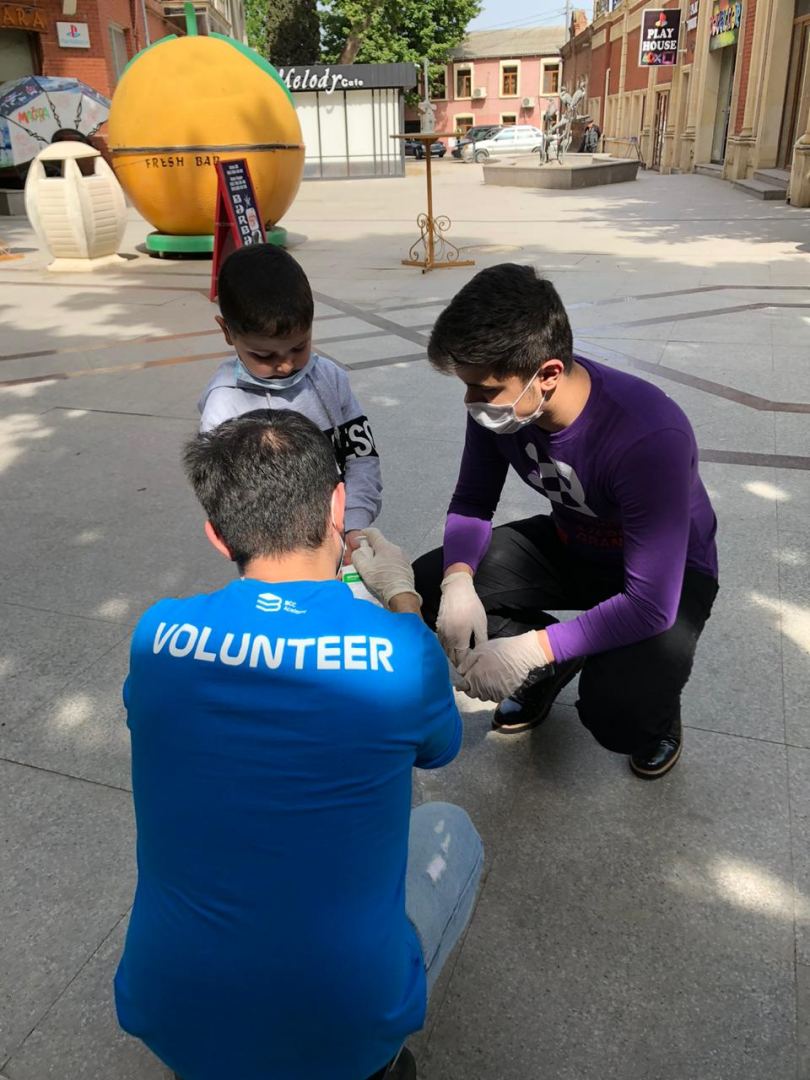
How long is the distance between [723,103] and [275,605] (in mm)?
28140

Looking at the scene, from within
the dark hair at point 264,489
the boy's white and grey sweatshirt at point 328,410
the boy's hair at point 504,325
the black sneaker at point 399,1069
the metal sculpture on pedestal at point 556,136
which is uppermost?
the metal sculpture on pedestal at point 556,136

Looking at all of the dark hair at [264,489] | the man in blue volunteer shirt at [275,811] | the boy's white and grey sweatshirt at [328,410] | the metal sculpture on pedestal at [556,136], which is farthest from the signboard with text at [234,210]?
the metal sculpture on pedestal at [556,136]

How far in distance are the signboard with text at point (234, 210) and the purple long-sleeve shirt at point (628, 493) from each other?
6.22 metres

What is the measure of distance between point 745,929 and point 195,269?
34.4ft

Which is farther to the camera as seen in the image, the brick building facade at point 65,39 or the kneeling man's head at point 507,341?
the brick building facade at point 65,39

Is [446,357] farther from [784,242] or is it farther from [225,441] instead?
[784,242]

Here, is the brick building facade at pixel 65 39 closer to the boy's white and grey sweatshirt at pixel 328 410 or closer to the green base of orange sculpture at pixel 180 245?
the green base of orange sculpture at pixel 180 245

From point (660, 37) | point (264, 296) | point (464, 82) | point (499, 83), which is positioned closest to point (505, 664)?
point (264, 296)

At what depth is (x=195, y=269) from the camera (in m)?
10.8

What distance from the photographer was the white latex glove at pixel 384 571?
1.99 meters

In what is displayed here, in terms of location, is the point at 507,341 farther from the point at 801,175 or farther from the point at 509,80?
the point at 509,80

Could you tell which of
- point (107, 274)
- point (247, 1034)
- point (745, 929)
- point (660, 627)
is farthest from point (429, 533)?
point (107, 274)

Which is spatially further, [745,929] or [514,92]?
[514,92]

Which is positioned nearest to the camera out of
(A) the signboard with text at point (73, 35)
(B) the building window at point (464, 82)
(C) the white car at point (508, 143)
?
(A) the signboard with text at point (73, 35)
